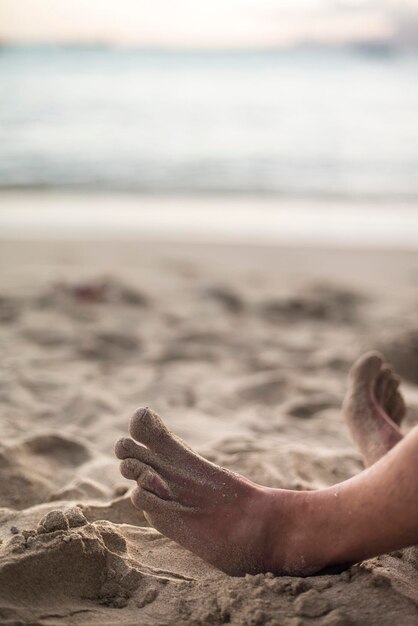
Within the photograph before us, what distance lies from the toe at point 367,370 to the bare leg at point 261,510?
0.66 m

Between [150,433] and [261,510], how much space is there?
0.26 meters

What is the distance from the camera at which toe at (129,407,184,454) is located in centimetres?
138

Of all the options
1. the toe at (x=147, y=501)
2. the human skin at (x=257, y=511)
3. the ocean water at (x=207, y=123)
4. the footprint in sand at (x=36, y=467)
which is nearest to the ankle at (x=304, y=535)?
the human skin at (x=257, y=511)

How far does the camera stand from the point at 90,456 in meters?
1.95

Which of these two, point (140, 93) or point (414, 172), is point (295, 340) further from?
point (140, 93)

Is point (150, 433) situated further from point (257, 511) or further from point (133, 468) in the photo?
point (257, 511)

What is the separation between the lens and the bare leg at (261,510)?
3.93 ft

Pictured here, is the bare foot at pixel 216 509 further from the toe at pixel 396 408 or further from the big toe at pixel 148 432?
the toe at pixel 396 408

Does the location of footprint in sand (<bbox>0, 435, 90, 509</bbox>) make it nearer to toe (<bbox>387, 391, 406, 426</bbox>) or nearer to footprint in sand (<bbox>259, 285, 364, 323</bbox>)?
toe (<bbox>387, 391, 406, 426</bbox>)

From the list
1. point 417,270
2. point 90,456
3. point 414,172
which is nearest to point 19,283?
point 90,456

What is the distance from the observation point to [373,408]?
73.4 inches

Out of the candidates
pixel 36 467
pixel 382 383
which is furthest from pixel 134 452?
pixel 382 383

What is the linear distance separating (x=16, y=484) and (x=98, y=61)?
16852 mm

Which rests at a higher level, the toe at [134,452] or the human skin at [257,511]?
the toe at [134,452]
